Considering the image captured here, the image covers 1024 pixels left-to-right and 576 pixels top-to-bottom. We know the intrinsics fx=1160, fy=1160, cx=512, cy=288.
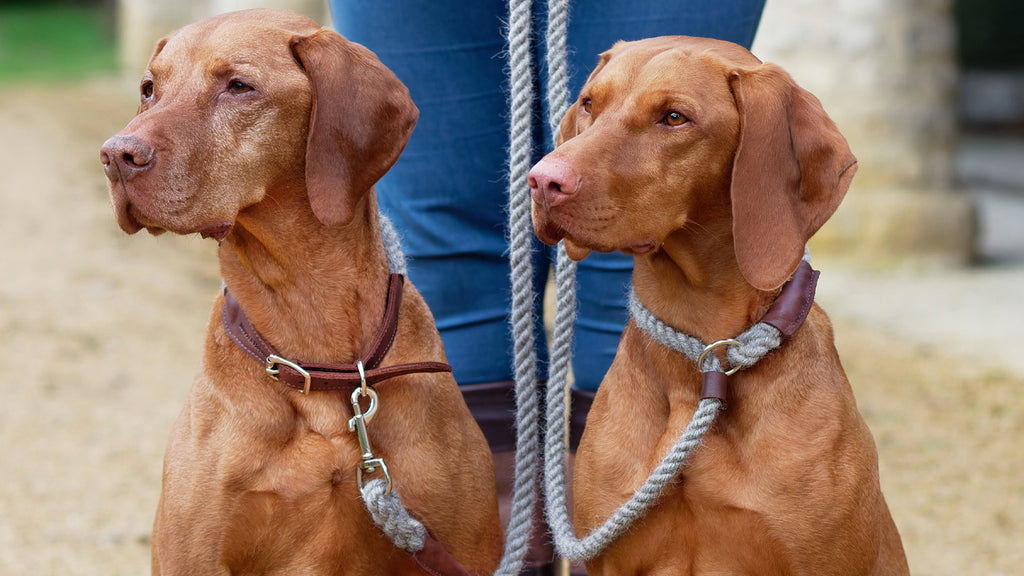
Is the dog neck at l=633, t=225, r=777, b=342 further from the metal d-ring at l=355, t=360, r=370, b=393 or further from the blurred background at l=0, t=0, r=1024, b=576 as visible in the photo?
the blurred background at l=0, t=0, r=1024, b=576

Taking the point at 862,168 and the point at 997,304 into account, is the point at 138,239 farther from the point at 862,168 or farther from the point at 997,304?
the point at 997,304

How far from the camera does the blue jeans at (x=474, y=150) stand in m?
2.97

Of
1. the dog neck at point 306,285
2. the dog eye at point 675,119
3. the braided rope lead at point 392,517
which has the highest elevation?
the dog eye at point 675,119

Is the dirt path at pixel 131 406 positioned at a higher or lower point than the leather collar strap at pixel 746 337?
lower

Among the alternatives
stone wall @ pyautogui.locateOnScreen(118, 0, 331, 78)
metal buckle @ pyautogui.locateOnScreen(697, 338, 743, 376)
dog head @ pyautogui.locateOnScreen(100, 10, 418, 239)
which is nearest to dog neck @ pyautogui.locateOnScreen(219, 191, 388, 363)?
dog head @ pyautogui.locateOnScreen(100, 10, 418, 239)

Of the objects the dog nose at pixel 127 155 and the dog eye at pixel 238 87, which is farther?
the dog eye at pixel 238 87

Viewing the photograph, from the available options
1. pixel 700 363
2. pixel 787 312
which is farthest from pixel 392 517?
pixel 787 312

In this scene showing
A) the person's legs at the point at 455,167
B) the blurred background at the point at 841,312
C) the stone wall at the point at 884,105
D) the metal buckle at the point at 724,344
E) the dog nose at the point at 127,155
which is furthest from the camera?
the stone wall at the point at 884,105

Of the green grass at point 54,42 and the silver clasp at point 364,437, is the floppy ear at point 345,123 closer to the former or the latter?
the silver clasp at point 364,437

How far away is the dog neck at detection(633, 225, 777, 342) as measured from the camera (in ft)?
8.54

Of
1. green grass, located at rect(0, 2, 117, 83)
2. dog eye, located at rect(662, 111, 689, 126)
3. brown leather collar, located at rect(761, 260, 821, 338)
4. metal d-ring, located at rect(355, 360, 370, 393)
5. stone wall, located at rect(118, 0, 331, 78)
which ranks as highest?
dog eye, located at rect(662, 111, 689, 126)

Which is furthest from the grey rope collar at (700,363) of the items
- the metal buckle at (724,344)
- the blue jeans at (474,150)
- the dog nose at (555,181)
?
the blue jeans at (474,150)

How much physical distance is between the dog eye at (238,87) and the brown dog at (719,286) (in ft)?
2.21

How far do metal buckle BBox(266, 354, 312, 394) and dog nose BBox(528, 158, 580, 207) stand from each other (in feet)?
2.21
